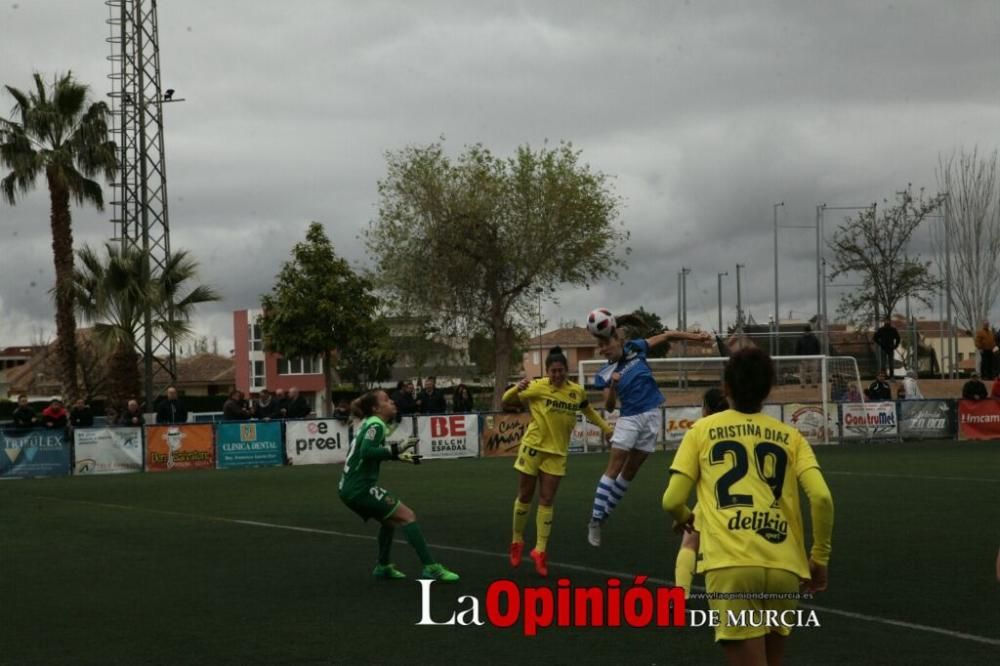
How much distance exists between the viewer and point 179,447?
30781 millimetres

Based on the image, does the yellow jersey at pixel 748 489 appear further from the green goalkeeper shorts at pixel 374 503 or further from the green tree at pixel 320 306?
the green tree at pixel 320 306

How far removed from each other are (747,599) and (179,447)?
27.1 m

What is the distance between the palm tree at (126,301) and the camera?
37.3m

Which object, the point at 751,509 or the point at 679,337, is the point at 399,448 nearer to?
the point at 679,337

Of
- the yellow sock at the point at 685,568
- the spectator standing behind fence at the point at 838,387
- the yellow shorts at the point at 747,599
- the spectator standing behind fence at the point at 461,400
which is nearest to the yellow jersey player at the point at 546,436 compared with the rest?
the yellow sock at the point at 685,568

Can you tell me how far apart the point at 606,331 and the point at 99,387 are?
58.1 meters

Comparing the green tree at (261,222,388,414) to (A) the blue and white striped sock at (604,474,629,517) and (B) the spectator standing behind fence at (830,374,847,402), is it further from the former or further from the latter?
(A) the blue and white striped sock at (604,474,629,517)

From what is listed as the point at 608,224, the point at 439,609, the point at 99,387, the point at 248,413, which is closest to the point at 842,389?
the point at 248,413

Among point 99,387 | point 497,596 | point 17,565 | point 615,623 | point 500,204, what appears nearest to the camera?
point 615,623

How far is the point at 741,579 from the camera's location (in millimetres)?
5023

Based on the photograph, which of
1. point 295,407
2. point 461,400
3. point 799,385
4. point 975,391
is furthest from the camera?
point 799,385

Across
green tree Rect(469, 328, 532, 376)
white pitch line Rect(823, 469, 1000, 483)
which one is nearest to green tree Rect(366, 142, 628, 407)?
green tree Rect(469, 328, 532, 376)

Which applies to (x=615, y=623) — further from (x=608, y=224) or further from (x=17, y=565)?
(x=608, y=224)

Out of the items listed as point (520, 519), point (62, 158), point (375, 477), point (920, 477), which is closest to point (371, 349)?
point (62, 158)
